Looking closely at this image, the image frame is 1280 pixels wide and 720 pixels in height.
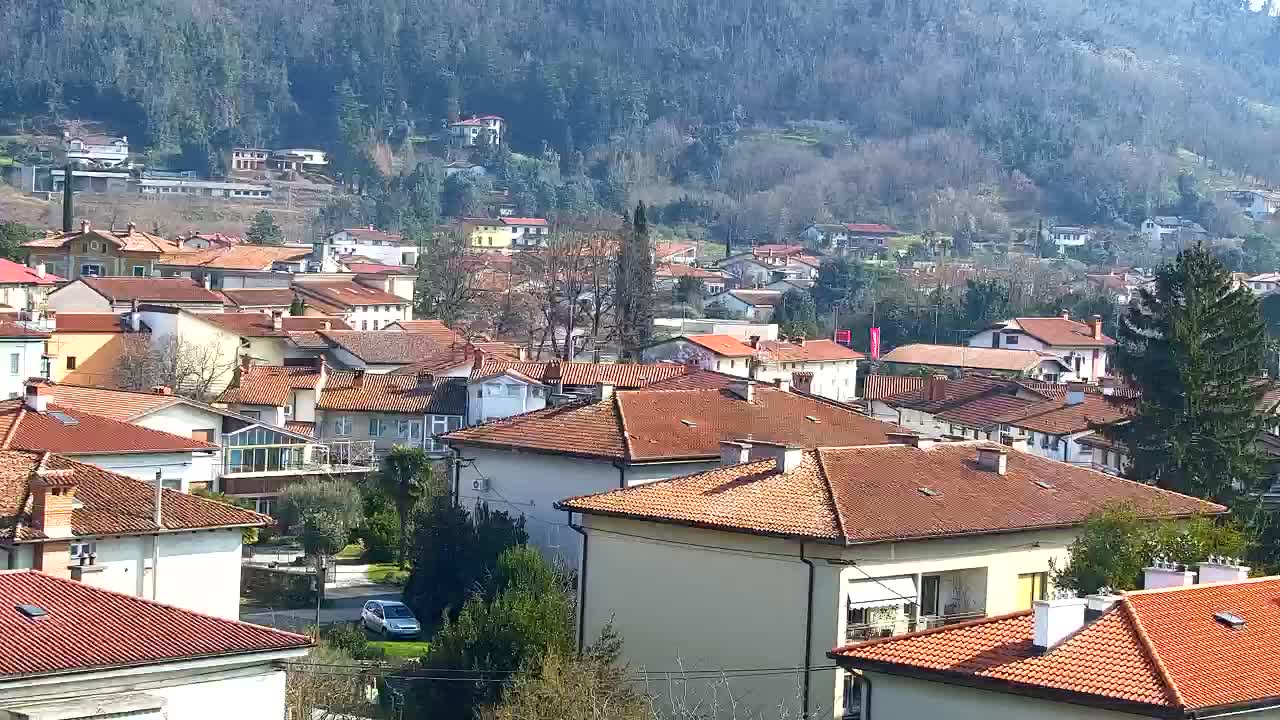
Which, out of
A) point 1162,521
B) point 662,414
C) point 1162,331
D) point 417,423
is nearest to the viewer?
point 1162,521

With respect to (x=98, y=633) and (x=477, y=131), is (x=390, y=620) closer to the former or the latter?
(x=98, y=633)

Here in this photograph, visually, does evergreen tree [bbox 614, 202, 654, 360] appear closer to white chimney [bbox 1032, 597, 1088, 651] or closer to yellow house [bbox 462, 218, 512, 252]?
white chimney [bbox 1032, 597, 1088, 651]

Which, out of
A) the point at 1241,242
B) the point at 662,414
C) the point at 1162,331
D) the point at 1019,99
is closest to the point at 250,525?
the point at 662,414

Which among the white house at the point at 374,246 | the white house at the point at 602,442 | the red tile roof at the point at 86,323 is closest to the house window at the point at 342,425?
the red tile roof at the point at 86,323

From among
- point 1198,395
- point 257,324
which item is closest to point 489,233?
point 257,324

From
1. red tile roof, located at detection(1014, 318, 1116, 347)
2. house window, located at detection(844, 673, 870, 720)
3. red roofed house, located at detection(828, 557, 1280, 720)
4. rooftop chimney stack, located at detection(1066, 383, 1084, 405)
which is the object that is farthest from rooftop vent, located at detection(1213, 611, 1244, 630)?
red tile roof, located at detection(1014, 318, 1116, 347)

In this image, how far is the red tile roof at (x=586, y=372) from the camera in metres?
40.8

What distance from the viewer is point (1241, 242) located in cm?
14050

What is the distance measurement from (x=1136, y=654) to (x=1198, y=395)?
20638mm

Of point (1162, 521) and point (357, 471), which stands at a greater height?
point (1162, 521)

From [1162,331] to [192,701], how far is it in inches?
1000

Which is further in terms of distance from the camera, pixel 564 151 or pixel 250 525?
pixel 564 151

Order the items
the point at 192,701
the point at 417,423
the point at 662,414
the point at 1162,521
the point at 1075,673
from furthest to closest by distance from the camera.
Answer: the point at 417,423
the point at 662,414
the point at 1162,521
the point at 1075,673
the point at 192,701

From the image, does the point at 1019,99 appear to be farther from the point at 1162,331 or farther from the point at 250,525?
the point at 250,525
